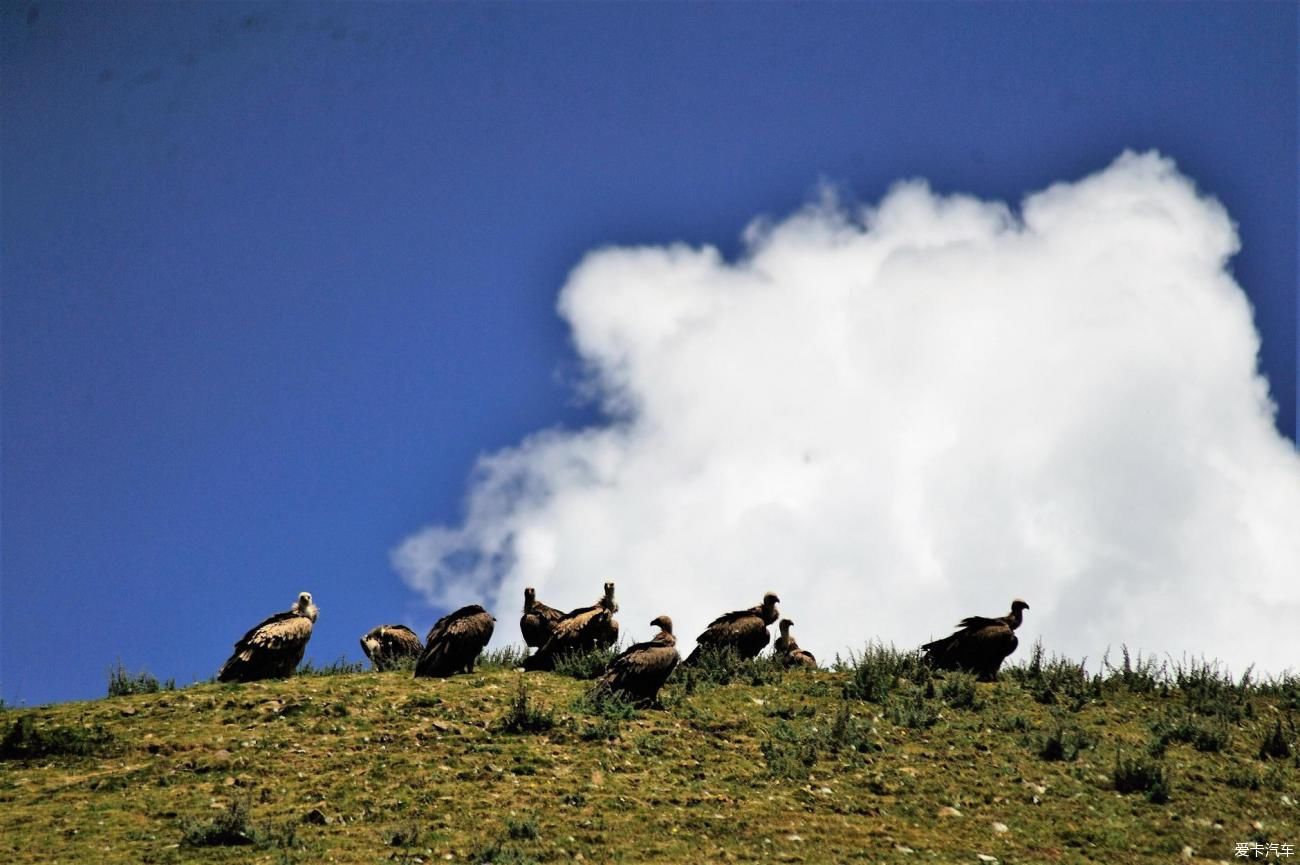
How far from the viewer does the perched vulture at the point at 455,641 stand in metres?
23.0

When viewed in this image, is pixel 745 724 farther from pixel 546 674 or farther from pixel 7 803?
pixel 7 803

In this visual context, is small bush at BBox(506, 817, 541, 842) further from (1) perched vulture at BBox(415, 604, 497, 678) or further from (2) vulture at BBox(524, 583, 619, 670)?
(2) vulture at BBox(524, 583, 619, 670)

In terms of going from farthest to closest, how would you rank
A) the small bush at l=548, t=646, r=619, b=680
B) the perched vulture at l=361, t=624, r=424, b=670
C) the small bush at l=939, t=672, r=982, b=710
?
1. the perched vulture at l=361, t=624, r=424, b=670
2. the small bush at l=548, t=646, r=619, b=680
3. the small bush at l=939, t=672, r=982, b=710

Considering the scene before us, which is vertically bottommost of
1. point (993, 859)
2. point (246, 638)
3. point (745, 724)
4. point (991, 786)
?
point (993, 859)

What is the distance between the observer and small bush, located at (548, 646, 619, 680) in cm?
2366

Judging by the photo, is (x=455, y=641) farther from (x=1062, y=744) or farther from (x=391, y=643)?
(x=1062, y=744)

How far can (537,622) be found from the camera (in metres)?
27.8

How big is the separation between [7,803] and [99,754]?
1937mm

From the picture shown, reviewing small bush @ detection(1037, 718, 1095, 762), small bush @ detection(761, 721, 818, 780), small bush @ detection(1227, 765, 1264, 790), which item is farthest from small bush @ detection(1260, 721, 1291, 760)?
small bush @ detection(761, 721, 818, 780)

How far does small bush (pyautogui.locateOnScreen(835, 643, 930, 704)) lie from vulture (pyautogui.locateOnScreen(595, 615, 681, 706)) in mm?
3490

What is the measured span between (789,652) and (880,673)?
540 cm

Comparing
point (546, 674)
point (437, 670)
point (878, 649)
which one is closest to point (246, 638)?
point (437, 670)

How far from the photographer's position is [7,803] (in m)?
16.6

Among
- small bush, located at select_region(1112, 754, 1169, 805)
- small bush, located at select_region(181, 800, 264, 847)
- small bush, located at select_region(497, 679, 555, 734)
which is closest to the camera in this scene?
small bush, located at select_region(181, 800, 264, 847)
